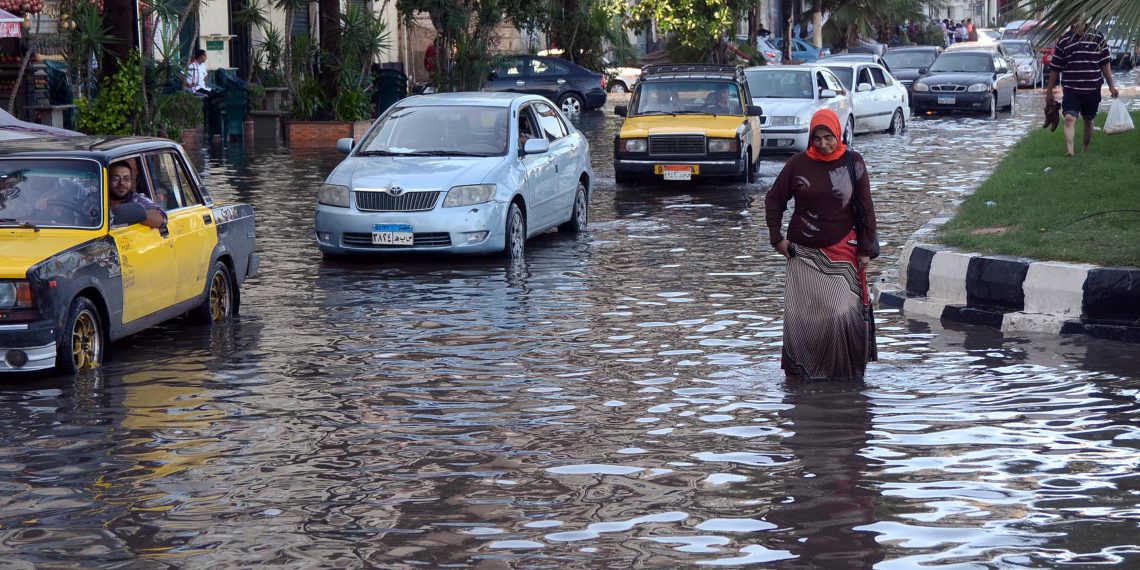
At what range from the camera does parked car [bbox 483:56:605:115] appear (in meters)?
39.8

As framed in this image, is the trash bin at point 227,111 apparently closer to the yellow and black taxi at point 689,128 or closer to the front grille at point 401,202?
the yellow and black taxi at point 689,128

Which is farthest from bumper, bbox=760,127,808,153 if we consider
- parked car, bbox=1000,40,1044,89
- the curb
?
parked car, bbox=1000,40,1044,89

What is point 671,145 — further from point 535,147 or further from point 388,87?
point 388,87

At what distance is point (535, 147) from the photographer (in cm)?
1498

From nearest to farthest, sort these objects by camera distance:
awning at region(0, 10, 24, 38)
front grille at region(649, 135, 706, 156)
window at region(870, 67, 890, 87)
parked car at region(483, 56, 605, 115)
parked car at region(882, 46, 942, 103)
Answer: front grille at region(649, 135, 706, 156), awning at region(0, 10, 24, 38), window at region(870, 67, 890, 87), parked car at region(483, 56, 605, 115), parked car at region(882, 46, 942, 103)

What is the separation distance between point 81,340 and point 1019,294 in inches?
233

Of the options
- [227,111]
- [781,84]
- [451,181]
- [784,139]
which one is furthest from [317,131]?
[451,181]

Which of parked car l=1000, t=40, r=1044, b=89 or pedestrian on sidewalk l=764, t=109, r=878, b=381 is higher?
parked car l=1000, t=40, r=1044, b=89

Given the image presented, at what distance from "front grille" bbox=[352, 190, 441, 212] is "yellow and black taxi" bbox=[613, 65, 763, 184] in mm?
7520

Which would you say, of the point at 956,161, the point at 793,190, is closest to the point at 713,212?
the point at 956,161

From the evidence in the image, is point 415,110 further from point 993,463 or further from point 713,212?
point 993,463

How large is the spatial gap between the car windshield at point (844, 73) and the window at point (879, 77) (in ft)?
2.31

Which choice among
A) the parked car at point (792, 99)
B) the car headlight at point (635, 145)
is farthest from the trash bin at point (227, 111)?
the car headlight at point (635, 145)

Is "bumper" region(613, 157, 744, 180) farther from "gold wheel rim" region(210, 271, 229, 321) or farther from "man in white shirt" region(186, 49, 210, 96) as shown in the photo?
"man in white shirt" region(186, 49, 210, 96)
